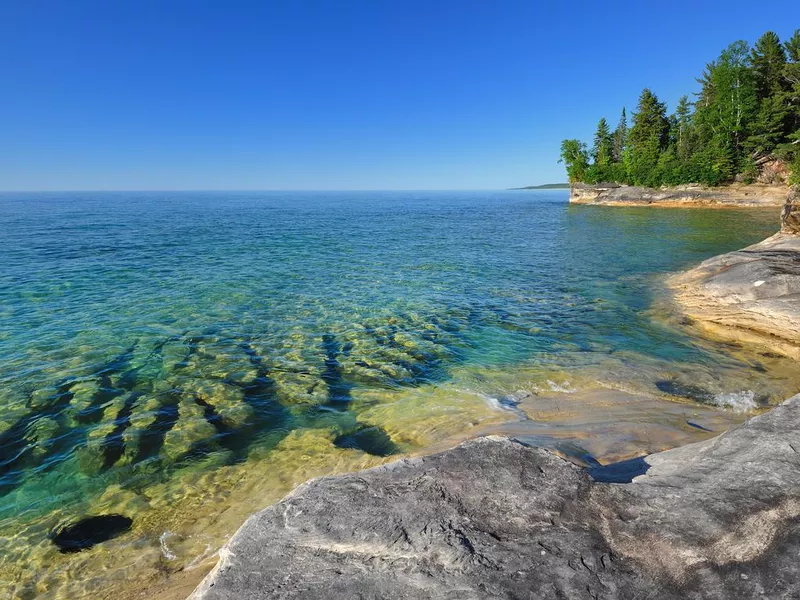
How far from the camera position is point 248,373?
39.6 feet

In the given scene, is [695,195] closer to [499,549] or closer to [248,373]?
[248,373]

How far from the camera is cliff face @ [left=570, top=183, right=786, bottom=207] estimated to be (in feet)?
209

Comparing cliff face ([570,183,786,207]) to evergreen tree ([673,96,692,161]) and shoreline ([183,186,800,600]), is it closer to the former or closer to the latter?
evergreen tree ([673,96,692,161])

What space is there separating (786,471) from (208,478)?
8478 mm

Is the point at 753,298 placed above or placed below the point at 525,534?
below

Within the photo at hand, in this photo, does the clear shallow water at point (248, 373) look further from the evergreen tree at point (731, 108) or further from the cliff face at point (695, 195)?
the evergreen tree at point (731, 108)

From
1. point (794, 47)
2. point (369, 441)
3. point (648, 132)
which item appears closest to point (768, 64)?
point (794, 47)

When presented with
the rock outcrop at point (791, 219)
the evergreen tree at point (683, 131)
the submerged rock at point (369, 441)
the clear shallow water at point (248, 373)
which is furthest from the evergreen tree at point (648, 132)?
the submerged rock at point (369, 441)

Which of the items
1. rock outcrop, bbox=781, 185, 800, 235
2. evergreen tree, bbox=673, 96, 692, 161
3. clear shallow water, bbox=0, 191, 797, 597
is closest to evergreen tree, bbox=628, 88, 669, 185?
evergreen tree, bbox=673, 96, 692, 161

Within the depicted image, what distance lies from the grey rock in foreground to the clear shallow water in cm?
288

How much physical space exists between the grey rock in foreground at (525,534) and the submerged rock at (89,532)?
369cm

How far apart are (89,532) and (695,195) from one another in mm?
86475

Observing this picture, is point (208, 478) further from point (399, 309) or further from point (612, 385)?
point (399, 309)

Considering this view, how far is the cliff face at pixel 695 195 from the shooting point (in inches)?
2514
